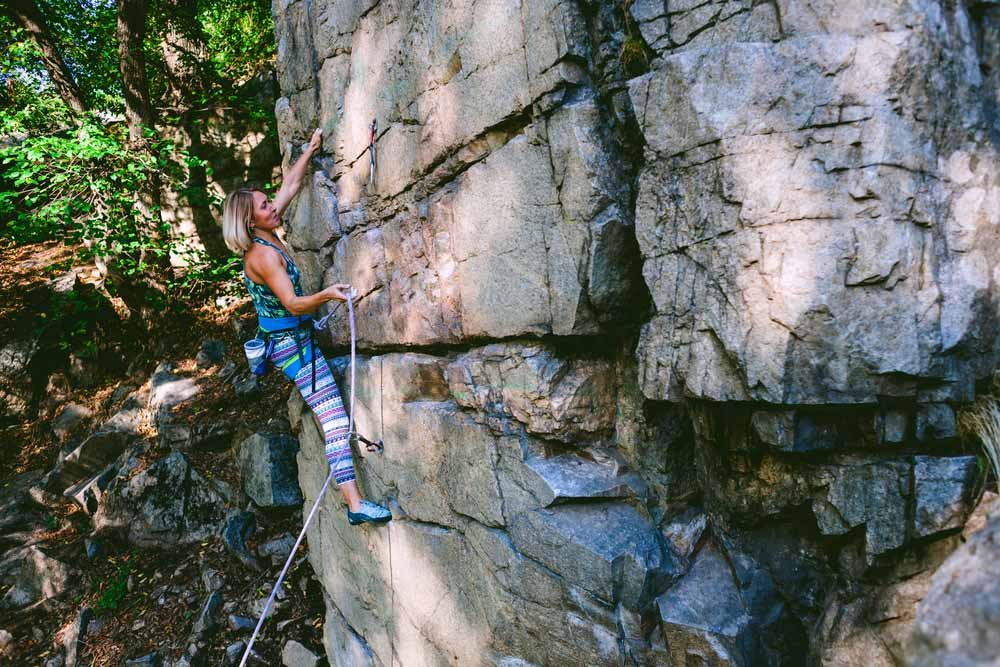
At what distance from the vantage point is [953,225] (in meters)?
2.07

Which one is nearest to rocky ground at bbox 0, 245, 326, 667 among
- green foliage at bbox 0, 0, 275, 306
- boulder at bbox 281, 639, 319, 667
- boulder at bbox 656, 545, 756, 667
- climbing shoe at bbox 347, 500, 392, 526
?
boulder at bbox 281, 639, 319, 667

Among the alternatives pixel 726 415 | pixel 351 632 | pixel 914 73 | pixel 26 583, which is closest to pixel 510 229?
pixel 726 415

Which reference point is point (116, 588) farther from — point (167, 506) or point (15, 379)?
point (15, 379)

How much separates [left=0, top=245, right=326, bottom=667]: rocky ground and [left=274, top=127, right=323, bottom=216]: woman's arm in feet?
10.4

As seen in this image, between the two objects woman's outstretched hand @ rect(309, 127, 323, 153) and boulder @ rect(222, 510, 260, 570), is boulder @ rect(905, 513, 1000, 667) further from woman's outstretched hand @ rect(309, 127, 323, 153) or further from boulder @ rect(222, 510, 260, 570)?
boulder @ rect(222, 510, 260, 570)

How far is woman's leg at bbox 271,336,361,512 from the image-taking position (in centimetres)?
432

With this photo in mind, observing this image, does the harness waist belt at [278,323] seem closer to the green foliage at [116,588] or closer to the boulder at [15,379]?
the green foliage at [116,588]

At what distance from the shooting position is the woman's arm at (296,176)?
4527 millimetres

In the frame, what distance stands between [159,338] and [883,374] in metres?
9.59

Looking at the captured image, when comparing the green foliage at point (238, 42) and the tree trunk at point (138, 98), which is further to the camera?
the green foliage at point (238, 42)

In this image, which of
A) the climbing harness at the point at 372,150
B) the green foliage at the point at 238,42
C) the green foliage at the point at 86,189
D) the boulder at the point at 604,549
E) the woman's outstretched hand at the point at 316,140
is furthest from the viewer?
the green foliage at the point at 238,42

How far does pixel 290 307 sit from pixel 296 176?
1303mm

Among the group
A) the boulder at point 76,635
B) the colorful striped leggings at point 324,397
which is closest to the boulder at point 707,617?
the colorful striped leggings at point 324,397

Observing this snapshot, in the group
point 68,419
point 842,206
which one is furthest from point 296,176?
point 68,419
